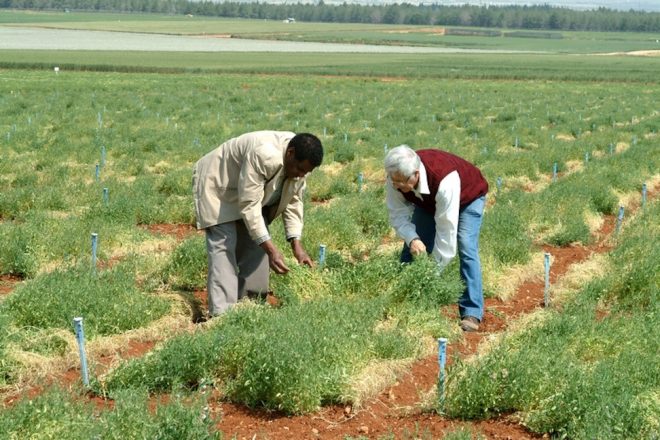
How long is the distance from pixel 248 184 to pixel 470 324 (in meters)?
2.05

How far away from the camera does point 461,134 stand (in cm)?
2244

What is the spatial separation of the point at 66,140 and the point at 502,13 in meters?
186

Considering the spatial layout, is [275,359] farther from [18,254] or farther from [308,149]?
[18,254]

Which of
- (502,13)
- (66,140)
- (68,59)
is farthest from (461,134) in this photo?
(502,13)

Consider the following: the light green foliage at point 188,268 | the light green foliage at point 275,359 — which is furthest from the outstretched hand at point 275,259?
the light green foliage at point 188,268

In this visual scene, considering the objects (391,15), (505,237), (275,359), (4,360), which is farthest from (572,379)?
(391,15)

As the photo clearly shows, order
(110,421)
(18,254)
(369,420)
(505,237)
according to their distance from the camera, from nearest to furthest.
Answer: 1. (110,421)
2. (369,420)
3. (18,254)
4. (505,237)

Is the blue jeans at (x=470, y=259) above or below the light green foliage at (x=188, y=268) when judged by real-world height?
above

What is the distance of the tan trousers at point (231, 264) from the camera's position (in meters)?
7.14

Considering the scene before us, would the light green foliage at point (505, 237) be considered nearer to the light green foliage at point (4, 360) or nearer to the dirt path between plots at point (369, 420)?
the dirt path between plots at point (369, 420)

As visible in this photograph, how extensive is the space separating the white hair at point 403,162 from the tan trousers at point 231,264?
1.43m

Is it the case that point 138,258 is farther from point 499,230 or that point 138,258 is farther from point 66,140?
point 66,140

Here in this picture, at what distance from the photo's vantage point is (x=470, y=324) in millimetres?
7191

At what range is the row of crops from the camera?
539 cm
